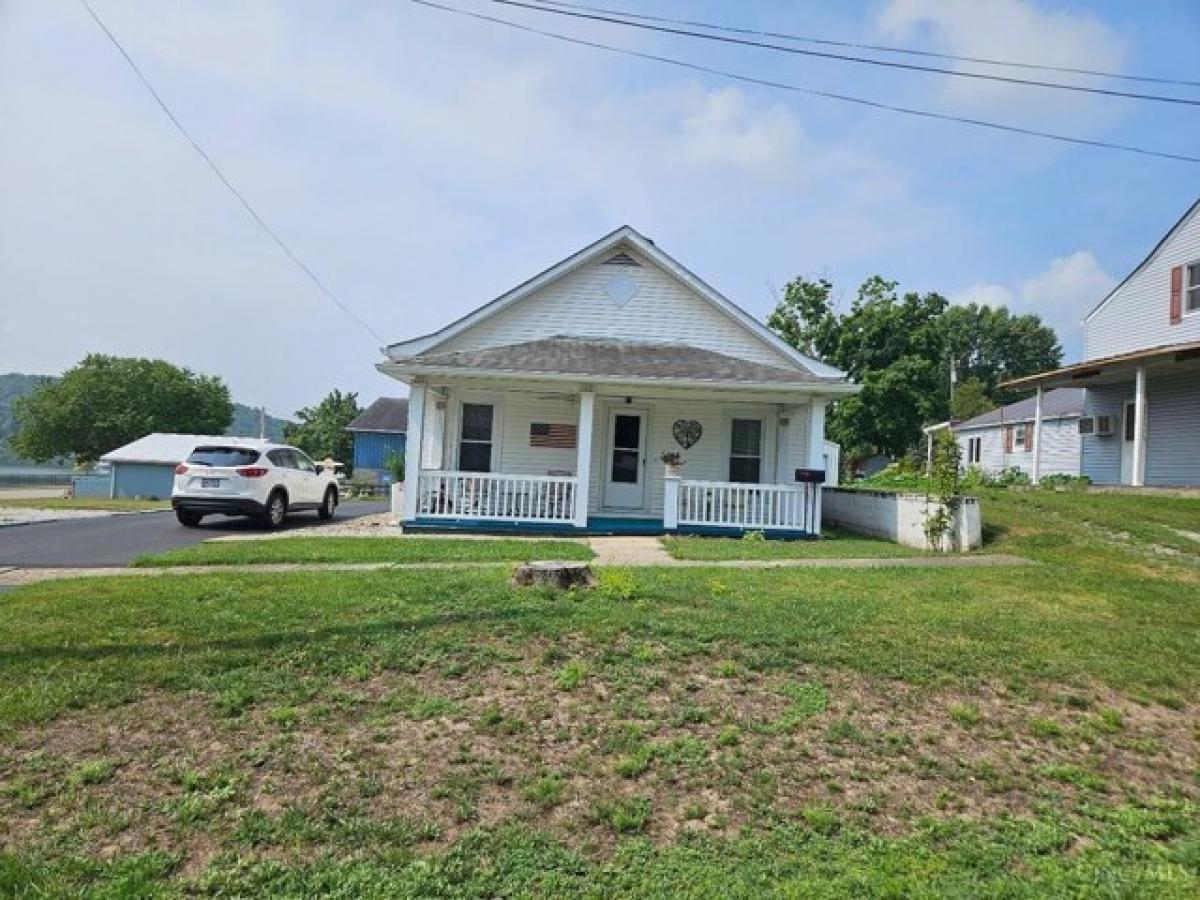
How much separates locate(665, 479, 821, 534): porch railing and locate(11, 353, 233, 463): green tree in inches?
2433

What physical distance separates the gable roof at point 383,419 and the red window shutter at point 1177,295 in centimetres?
3516

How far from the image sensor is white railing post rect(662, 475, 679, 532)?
524 inches

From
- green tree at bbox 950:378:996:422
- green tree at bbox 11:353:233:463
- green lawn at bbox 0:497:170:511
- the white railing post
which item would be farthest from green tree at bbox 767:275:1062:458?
green tree at bbox 11:353:233:463

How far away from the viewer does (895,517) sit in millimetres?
13031

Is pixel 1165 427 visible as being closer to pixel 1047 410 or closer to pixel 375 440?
pixel 1047 410

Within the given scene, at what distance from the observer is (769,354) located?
1554 cm

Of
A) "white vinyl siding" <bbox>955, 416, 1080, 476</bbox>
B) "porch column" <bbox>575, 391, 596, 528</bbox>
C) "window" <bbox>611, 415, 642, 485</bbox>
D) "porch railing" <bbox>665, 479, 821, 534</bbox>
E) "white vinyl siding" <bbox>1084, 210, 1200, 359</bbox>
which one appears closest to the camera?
"porch column" <bbox>575, 391, 596, 528</bbox>

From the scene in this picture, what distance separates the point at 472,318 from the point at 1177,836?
13.6 m

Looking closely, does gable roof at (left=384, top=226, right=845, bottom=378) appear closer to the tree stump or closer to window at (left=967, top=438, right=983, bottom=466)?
the tree stump

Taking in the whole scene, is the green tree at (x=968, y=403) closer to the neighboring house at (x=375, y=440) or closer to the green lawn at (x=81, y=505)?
Result: the neighboring house at (x=375, y=440)

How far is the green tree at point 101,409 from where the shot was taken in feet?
200

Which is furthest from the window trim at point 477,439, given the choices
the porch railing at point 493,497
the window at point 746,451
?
the window at point 746,451

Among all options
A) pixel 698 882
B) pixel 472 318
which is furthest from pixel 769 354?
pixel 698 882

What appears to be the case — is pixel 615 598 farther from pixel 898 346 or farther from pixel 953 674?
pixel 898 346
